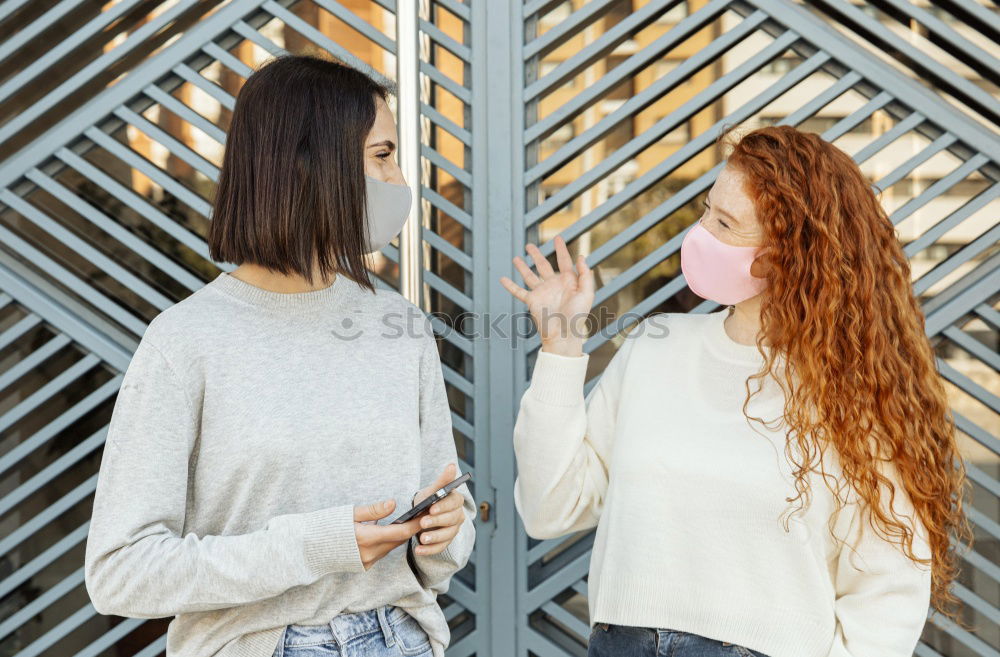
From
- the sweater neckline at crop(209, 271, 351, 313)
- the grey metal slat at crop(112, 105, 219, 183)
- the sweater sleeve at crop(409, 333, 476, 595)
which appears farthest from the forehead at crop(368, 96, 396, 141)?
the grey metal slat at crop(112, 105, 219, 183)

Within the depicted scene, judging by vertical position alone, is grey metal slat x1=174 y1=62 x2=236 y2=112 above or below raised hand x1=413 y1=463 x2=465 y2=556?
above

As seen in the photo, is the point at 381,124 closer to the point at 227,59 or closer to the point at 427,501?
the point at 427,501

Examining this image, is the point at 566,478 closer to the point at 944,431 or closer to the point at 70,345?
the point at 944,431

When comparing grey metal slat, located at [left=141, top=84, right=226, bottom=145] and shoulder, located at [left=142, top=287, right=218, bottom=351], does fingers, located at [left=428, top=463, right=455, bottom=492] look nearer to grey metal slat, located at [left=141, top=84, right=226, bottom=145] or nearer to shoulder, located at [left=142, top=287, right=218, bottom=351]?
shoulder, located at [left=142, top=287, right=218, bottom=351]

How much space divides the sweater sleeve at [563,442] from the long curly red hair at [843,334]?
28cm

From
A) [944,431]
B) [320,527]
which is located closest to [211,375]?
[320,527]

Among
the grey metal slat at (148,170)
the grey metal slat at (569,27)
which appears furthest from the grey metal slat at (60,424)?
the grey metal slat at (569,27)

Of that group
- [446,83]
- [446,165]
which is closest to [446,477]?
[446,165]

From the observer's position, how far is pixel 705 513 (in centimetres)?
140

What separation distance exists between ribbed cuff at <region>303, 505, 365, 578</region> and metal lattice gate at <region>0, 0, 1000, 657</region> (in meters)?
0.84

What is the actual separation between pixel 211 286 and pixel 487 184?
2.75 ft

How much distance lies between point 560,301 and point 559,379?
0.15 m

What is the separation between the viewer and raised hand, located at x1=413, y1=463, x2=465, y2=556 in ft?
4.25

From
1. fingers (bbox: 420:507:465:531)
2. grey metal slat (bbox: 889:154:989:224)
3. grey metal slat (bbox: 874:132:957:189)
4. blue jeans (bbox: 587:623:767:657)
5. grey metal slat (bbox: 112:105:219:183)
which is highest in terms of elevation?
grey metal slat (bbox: 112:105:219:183)
